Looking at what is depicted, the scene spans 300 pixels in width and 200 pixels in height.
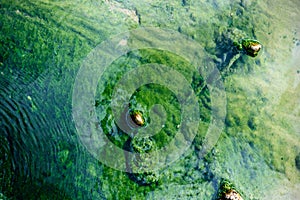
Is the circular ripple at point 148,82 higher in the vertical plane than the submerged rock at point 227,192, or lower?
higher

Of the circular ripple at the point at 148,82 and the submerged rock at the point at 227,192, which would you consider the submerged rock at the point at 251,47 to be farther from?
the submerged rock at the point at 227,192

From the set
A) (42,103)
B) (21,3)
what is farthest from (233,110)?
(21,3)

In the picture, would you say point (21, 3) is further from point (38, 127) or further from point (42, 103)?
point (38, 127)

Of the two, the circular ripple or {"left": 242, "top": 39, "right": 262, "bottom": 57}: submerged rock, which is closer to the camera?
the circular ripple

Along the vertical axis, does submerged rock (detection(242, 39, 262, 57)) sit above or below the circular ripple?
above

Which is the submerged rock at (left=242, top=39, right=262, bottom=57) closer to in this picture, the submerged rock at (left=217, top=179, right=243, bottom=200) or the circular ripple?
the circular ripple

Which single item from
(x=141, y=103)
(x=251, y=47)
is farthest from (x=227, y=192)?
(x=251, y=47)

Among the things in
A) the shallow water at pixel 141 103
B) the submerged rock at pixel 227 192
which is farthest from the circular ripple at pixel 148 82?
the submerged rock at pixel 227 192

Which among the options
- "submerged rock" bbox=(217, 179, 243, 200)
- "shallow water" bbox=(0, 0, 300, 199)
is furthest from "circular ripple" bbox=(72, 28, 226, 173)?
"submerged rock" bbox=(217, 179, 243, 200)
